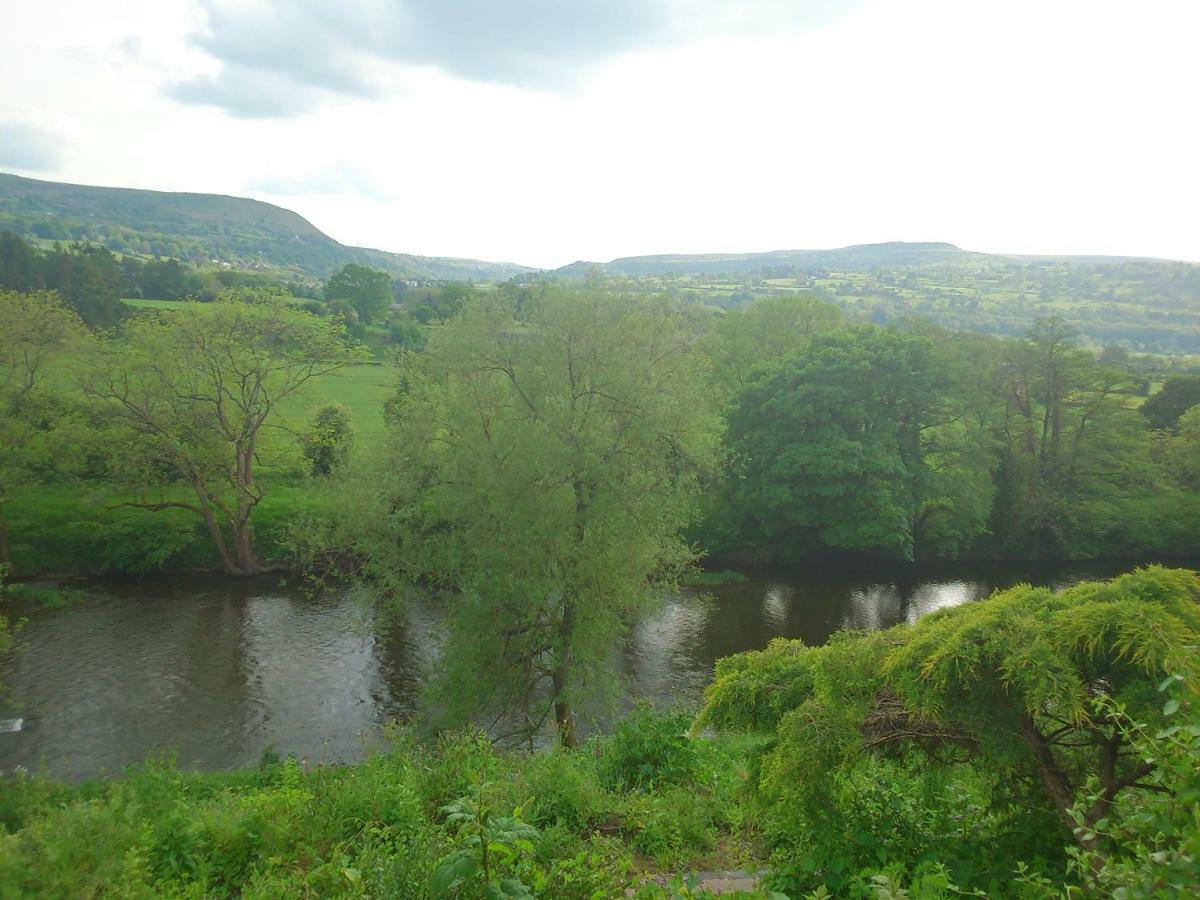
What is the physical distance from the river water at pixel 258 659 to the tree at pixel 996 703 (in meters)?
11.9

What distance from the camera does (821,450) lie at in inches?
1208

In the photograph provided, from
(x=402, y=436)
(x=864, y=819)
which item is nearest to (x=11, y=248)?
(x=402, y=436)

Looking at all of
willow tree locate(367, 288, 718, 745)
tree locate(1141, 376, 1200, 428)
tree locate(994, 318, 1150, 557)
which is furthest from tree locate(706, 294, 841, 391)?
willow tree locate(367, 288, 718, 745)

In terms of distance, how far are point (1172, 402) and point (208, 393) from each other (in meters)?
50.7

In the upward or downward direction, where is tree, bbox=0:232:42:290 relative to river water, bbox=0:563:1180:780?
upward

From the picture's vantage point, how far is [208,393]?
2811 cm

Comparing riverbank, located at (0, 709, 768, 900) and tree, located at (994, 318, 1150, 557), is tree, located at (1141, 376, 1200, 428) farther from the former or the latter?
riverbank, located at (0, 709, 768, 900)

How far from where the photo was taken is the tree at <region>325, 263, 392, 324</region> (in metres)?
85.6

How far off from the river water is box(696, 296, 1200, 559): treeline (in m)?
3.27

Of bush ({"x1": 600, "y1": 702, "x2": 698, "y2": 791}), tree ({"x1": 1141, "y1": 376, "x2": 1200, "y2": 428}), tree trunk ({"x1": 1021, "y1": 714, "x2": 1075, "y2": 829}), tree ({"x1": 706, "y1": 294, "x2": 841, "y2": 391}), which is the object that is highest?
tree ({"x1": 706, "y1": 294, "x2": 841, "y2": 391})

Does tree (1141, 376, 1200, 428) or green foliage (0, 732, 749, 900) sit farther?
tree (1141, 376, 1200, 428)

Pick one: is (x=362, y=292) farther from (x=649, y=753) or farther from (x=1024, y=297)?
(x=1024, y=297)

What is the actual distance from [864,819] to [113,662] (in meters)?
21.8

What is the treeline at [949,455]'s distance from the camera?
3148cm
